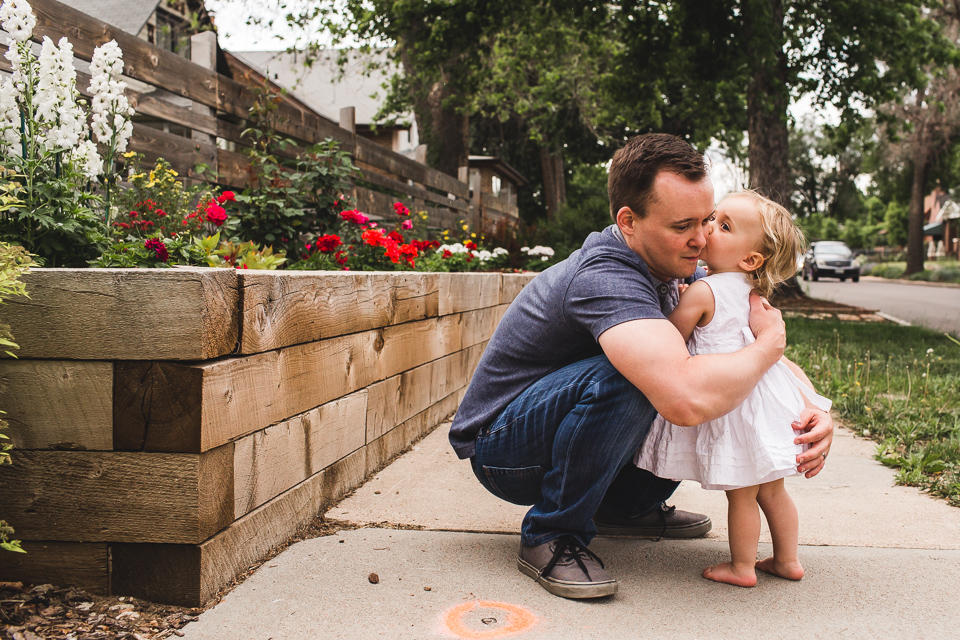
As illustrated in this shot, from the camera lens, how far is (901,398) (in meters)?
5.15

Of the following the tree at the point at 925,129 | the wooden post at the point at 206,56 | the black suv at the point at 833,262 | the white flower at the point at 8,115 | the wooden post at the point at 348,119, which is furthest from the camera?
the black suv at the point at 833,262

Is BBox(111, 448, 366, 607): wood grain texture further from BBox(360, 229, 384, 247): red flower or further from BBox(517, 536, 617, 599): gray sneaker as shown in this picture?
BBox(360, 229, 384, 247): red flower

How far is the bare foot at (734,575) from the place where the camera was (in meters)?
2.26

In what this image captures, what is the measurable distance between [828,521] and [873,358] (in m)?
4.66

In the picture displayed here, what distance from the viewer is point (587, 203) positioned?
46.9 feet

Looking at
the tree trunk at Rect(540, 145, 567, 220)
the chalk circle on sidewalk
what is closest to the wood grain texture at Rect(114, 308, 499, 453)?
the chalk circle on sidewalk

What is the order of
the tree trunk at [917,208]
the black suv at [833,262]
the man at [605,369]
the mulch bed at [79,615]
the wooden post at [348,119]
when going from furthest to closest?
the black suv at [833,262] → the tree trunk at [917,208] → the wooden post at [348,119] → the man at [605,369] → the mulch bed at [79,615]

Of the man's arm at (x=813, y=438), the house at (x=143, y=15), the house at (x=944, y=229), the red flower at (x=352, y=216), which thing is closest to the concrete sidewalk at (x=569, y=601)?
the man's arm at (x=813, y=438)

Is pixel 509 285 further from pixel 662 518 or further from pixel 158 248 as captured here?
pixel 158 248

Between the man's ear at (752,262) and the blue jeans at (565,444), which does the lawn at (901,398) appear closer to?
the man's ear at (752,262)

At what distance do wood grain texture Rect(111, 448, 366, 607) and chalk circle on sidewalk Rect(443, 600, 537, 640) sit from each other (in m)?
0.64

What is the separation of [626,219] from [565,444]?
70 cm

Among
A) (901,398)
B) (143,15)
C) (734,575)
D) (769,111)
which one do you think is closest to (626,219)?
(734,575)

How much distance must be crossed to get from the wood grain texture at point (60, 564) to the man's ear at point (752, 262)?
2.02m
